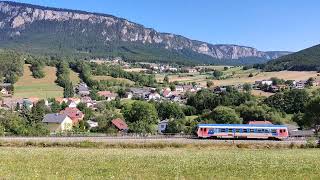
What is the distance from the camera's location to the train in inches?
2576

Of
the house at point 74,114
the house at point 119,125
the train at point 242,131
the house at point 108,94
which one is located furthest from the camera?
the house at point 108,94

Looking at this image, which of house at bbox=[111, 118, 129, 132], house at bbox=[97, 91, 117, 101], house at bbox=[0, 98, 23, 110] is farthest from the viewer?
house at bbox=[97, 91, 117, 101]

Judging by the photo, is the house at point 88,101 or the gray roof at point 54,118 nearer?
the gray roof at point 54,118

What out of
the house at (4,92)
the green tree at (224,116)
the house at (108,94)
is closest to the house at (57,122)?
the green tree at (224,116)

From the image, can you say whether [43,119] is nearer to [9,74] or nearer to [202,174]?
[9,74]

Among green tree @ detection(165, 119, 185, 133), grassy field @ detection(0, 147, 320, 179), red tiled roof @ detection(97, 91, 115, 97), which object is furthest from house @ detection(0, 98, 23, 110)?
grassy field @ detection(0, 147, 320, 179)

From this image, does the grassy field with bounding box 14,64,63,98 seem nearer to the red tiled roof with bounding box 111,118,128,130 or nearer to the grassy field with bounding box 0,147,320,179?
the red tiled roof with bounding box 111,118,128,130

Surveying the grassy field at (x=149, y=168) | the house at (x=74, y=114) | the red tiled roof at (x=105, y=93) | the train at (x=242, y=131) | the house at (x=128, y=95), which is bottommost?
the house at (x=74, y=114)

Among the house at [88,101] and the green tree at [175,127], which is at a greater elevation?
the green tree at [175,127]

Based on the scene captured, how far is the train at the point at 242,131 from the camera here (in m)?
65.4

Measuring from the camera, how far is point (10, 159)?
95.1 feet

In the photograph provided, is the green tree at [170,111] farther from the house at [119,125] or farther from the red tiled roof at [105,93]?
the red tiled roof at [105,93]

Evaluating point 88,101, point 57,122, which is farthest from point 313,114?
point 88,101

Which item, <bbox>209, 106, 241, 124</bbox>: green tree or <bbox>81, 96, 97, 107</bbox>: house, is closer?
<bbox>209, 106, 241, 124</bbox>: green tree
